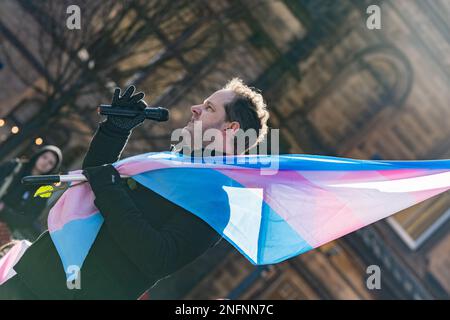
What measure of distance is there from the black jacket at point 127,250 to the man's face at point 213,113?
0.51 m

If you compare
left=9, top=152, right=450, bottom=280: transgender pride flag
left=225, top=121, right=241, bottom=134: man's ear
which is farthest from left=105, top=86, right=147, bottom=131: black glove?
left=225, top=121, right=241, bottom=134: man's ear

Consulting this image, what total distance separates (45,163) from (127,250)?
5.24m

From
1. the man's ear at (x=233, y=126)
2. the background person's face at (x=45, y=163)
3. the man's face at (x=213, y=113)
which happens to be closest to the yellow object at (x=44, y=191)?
the man's face at (x=213, y=113)

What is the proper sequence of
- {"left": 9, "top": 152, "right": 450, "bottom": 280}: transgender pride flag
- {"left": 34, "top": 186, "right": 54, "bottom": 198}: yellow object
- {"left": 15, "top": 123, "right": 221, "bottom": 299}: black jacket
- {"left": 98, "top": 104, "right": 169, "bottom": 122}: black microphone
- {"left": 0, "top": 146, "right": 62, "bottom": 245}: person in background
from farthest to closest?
{"left": 0, "top": 146, "right": 62, "bottom": 245}: person in background
{"left": 34, "top": 186, "right": 54, "bottom": 198}: yellow object
{"left": 98, "top": 104, "right": 169, "bottom": 122}: black microphone
{"left": 9, "top": 152, "right": 450, "bottom": 280}: transgender pride flag
{"left": 15, "top": 123, "right": 221, "bottom": 299}: black jacket

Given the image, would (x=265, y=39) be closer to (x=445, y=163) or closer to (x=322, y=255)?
(x=322, y=255)

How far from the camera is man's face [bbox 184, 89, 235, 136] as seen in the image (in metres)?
3.76

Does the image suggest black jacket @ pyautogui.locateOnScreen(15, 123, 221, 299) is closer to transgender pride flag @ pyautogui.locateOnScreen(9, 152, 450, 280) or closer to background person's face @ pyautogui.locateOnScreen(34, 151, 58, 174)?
transgender pride flag @ pyautogui.locateOnScreen(9, 152, 450, 280)

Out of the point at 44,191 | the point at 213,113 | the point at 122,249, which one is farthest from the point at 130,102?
the point at 122,249

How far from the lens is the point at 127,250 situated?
3203 millimetres

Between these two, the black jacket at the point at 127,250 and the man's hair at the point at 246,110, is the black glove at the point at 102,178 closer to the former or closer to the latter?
the black jacket at the point at 127,250

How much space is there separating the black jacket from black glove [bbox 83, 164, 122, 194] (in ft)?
0.11

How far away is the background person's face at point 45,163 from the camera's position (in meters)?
8.14

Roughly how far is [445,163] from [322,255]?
8856 millimetres

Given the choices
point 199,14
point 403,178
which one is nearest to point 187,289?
point 199,14
